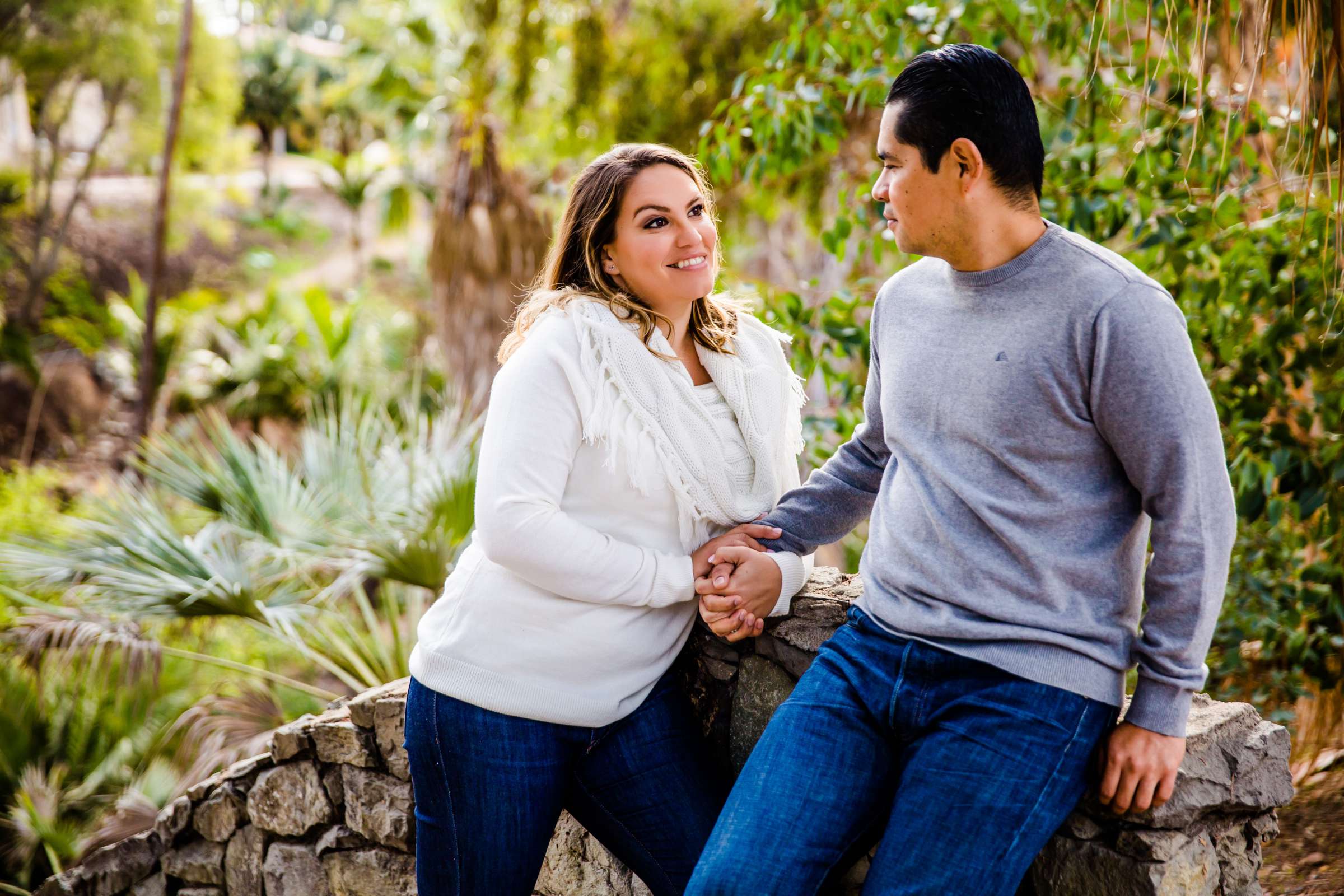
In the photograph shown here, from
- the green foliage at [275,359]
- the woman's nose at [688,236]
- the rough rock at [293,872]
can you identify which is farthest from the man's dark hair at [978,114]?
the green foliage at [275,359]

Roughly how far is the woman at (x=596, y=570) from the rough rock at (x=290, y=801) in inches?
38.8

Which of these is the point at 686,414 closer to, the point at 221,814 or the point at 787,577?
the point at 787,577

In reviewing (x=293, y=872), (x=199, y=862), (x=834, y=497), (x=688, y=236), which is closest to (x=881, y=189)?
(x=688, y=236)

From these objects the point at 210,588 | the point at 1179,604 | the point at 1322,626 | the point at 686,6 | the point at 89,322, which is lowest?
the point at 89,322

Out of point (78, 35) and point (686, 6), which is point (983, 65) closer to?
point (686, 6)

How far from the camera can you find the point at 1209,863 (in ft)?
6.01

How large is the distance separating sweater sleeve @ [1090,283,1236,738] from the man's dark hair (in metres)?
0.30

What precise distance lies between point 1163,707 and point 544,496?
1.12m

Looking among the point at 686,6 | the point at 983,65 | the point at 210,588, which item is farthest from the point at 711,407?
the point at 686,6

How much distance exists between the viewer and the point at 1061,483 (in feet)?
5.71

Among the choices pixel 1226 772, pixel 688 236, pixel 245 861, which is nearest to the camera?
pixel 1226 772

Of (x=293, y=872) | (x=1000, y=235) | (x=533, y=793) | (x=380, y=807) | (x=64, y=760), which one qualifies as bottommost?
(x=64, y=760)

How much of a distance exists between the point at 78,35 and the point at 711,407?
19429 millimetres

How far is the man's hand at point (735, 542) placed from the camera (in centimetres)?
222
